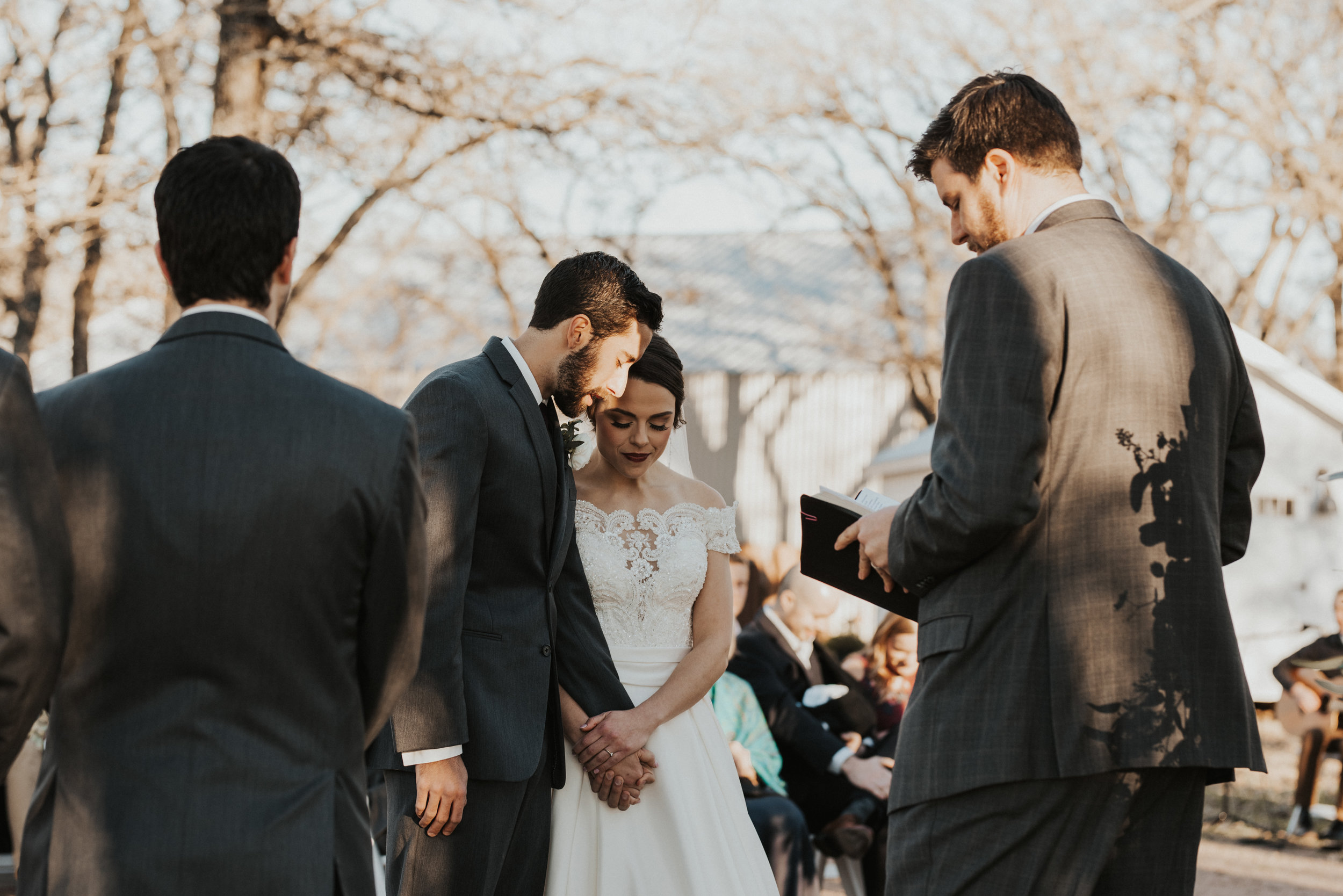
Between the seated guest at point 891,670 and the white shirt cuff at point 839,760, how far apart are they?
0.52m

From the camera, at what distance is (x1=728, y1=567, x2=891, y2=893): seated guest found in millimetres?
5738

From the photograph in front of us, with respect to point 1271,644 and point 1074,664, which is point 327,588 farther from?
point 1271,644

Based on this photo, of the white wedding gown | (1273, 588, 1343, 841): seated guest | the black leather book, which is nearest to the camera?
the black leather book

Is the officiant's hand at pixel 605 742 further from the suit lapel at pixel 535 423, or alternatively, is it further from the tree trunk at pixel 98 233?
the tree trunk at pixel 98 233

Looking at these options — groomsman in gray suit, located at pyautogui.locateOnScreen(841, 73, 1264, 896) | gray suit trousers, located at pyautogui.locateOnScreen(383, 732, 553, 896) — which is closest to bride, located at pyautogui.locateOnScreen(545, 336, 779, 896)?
gray suit trousers, located at pyautogui.locateOnScreen(383, 732, 553, 896)

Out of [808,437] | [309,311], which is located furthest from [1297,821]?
[309,311]

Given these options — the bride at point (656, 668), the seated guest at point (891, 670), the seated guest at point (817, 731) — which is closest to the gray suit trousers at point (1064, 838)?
the bride at point (656, 668)

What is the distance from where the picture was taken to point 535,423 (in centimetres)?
313

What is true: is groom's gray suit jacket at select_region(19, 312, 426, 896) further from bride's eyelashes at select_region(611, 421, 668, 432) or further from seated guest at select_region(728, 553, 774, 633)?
seated guest at select_region(728, 553, 774, 633)

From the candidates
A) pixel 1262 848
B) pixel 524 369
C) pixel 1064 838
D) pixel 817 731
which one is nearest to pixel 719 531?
pixel 524 369

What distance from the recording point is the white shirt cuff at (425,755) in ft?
9.33

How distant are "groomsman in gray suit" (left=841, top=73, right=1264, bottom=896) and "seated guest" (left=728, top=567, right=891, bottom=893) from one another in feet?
10.5

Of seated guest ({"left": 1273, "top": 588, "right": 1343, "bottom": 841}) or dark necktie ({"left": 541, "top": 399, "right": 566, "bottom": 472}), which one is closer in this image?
dark necktie ({"left": 541, "top": 399, "right": 566, "bottom": 472})

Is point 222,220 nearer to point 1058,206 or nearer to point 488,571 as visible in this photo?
point 488,571
